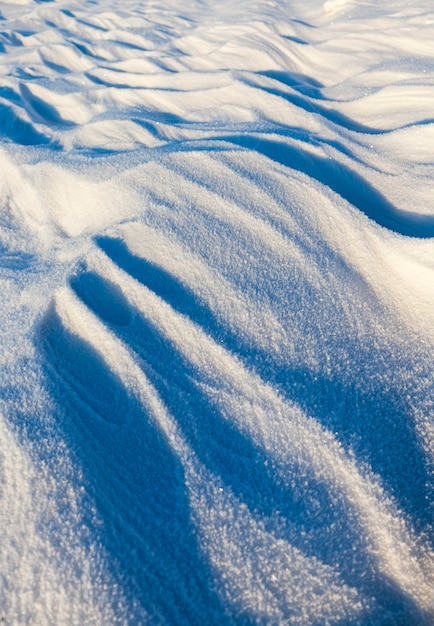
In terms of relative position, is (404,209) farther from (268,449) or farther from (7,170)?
(7,170)

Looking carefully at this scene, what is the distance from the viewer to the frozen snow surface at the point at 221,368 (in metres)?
0.83

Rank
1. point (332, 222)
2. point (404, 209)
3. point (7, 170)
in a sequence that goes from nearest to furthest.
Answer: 1. point (332, 222)
2. point (404, 209)
3. point (7, 170)

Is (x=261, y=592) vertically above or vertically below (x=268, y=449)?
below

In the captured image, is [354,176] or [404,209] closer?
[404,209]

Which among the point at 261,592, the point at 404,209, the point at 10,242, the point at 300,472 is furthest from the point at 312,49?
the point at 261,592

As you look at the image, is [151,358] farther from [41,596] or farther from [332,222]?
[332,222]

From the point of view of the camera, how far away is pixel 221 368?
1.17 m

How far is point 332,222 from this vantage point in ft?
5.13

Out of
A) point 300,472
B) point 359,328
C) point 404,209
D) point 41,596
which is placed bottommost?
point 41,596

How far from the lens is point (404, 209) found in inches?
66.2

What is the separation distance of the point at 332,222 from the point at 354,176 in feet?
1.33

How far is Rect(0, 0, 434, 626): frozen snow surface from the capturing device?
83cm

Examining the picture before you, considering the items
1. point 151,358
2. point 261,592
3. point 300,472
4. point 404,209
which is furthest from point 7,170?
point 261,592

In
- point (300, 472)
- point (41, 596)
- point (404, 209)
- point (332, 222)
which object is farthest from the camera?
point (404, 209)
